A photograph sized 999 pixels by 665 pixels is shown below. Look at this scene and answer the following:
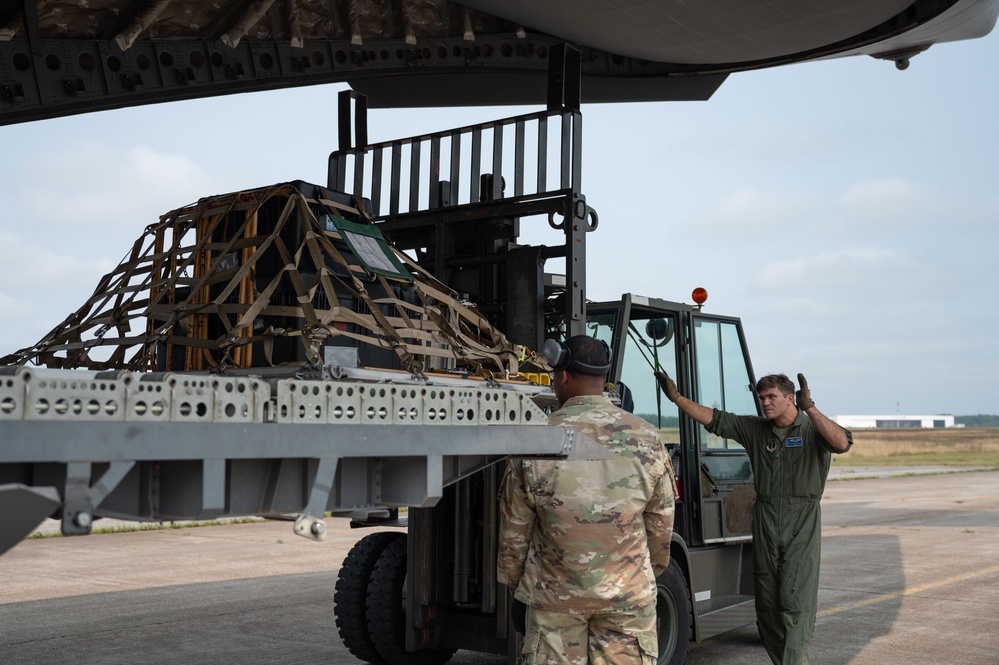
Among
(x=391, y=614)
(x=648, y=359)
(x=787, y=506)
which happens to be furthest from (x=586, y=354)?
(x=391, y=614)

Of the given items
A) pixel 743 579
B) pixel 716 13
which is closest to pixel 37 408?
pixel 743 579

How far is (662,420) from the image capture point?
658 centimetres

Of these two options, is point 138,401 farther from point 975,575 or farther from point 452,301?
point 975,575

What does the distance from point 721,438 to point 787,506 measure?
1197 mm

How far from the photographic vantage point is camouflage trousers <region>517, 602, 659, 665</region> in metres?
3.89

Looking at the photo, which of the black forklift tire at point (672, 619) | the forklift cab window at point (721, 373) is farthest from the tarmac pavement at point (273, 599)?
the forklift cab window at point (721, 373)

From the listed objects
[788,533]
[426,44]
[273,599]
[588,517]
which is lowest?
[273,599]

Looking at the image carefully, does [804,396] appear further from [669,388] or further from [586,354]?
[586,354]

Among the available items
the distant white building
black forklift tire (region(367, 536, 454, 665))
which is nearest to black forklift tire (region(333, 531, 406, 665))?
black forklift tire (region(367, 536, 454, 665))

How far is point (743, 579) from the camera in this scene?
698 centimetres

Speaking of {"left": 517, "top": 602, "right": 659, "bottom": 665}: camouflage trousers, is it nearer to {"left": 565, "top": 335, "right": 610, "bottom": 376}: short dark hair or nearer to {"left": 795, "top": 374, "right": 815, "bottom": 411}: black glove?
{"left": 565, "top": 335, "right": 610, "bottom": 376}: short dark hair

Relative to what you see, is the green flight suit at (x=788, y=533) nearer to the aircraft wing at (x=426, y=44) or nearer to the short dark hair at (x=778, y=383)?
the short dark hair at (x=778, y=383)

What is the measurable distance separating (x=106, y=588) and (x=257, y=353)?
7.00 metres

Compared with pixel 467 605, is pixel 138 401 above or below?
above
